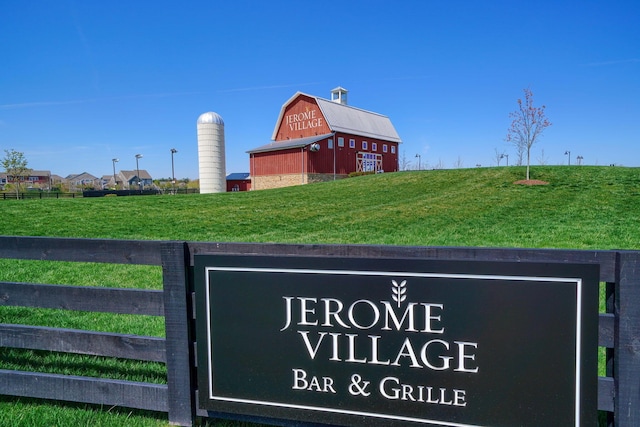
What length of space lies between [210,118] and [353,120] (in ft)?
48.3

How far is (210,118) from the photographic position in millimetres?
37938

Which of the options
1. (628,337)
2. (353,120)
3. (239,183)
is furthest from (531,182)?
(239,183)

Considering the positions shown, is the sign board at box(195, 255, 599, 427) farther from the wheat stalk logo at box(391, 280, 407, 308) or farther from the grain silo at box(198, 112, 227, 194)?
the grain silo at box(198, 112, 227, 194)

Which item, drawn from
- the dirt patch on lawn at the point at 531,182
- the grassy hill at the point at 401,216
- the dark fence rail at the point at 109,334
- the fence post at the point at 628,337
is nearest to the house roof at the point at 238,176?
the grassy hill at the point at 401,216

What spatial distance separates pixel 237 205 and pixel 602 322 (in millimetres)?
17893

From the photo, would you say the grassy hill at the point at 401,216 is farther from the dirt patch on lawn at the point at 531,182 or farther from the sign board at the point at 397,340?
the sign board at the point at 397,340

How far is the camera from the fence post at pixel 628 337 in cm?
223

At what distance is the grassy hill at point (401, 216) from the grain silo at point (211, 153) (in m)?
16.9

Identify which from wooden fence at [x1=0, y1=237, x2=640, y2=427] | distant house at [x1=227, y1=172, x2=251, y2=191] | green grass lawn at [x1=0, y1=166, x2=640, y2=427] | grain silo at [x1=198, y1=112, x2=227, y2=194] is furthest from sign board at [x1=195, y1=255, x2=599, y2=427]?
distant house at [x1=227, y1=172, x2=251, y2=191]

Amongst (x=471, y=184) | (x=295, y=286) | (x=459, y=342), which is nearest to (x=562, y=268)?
(x=459, y=342)

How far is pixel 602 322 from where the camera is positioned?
→ 91.4 inches

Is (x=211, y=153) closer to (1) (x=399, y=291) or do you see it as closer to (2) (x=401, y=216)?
(2) (x=401, y=216)

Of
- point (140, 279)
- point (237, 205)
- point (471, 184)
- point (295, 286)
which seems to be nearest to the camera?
point (295, 286)

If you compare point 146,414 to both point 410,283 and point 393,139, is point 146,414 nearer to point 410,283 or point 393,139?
point 410,283
